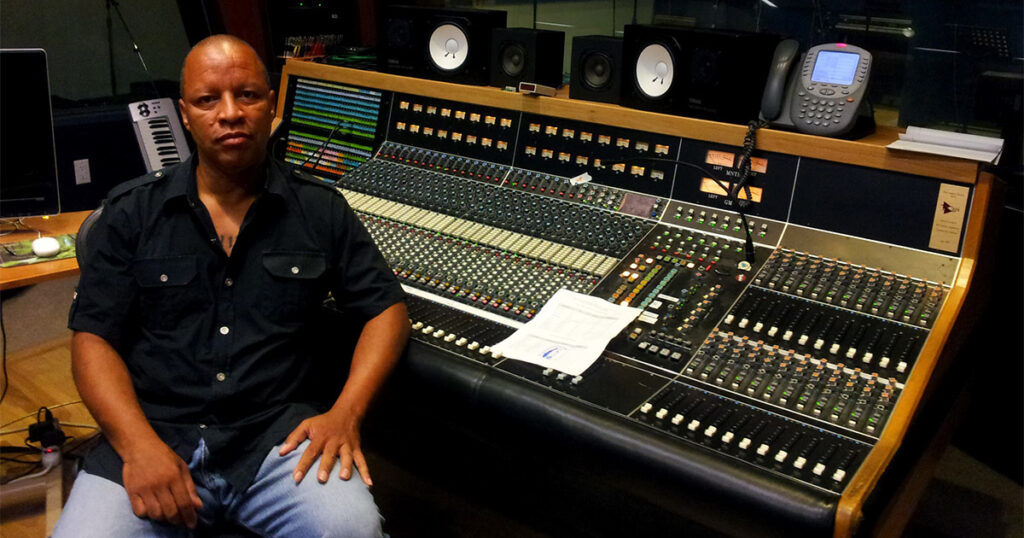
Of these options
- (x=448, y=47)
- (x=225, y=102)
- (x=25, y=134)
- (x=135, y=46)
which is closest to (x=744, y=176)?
(x=448, y=47)

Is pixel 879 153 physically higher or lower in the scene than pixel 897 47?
lower

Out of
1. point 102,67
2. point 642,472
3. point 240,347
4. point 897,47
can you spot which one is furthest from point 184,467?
point 102,67

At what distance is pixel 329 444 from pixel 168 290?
451mm

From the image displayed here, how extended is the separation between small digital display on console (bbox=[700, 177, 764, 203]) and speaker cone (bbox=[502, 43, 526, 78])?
682 millimetres

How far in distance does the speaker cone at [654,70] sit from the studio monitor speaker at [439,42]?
53 cm

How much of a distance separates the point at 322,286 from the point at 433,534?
3.33 feet

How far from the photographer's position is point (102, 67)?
439 centimetres

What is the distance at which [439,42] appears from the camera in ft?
8.25

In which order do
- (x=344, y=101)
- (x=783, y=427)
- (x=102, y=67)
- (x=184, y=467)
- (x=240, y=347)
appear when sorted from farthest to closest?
1. (x=102, y=67)
2. (x=344, y=101)
3. (x=240, y=347)
4. (x=184, y=467)
5. (x=783, y=427)

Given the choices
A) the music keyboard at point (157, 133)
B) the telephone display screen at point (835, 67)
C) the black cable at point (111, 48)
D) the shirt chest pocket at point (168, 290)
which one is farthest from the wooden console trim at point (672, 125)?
the black cable at point (111, 48)

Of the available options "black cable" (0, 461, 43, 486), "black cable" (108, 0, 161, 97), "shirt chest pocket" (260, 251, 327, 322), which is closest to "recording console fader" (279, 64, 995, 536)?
"shirt chest pocket" (260, 251, 327, 322)

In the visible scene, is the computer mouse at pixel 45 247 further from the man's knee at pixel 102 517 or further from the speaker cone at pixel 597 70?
the speaker cone at pixel 597 70

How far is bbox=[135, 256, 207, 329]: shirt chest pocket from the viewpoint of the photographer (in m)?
1.60

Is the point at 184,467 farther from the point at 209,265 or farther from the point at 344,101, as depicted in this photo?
the point at 344,101
